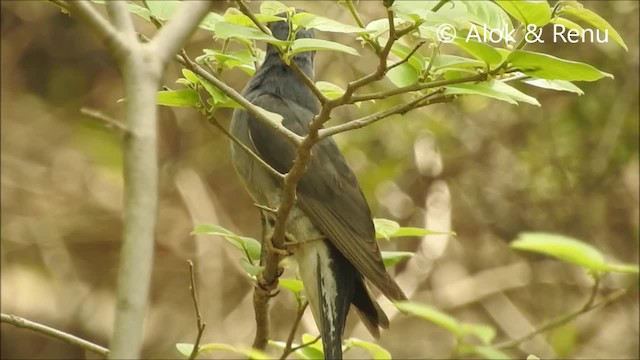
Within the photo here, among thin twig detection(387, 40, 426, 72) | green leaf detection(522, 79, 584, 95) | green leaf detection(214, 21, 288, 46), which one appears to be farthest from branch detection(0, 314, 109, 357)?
green leaf detection(522, 79, 584, 95)

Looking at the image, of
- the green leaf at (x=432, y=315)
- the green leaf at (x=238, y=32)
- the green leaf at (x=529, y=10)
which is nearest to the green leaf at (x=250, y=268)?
the green leaf at (x=238, y=32)

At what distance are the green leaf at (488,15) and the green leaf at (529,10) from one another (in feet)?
0.23

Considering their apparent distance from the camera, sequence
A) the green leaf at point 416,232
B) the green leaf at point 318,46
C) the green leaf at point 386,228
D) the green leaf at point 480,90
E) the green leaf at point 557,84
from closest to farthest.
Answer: the green leaf at point 318,46 < the green leaf at point 480,90 < the green leaf at point 557,84 < the green leaf at point 416,232 < the green leaf at point 386,228

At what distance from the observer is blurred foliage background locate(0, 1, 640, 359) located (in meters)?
5.37

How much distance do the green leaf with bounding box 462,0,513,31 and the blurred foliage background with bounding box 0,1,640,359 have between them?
3.37 metres

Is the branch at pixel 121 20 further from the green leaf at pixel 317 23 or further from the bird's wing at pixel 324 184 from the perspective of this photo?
the bird's wing at pixel 324 184

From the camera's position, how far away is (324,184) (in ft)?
10.4

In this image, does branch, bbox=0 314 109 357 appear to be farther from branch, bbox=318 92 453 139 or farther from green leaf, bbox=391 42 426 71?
green leaf, bbox=391 42 426 71

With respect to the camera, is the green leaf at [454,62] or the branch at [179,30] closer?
the branch at [179,30]

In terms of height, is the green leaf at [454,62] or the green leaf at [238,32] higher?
the green leaf at [238,32]

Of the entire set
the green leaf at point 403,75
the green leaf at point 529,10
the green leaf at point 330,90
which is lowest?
the green leaf at point 529,10

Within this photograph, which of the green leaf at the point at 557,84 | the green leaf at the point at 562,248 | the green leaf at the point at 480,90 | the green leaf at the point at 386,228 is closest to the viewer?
the green leaf at the point at 562,248

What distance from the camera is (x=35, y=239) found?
5.92 m

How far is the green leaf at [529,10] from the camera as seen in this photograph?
1.50 m
